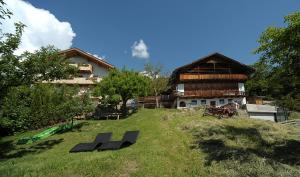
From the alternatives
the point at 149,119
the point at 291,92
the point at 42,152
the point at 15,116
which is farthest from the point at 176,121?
the point at 15,116

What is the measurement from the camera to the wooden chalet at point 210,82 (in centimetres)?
4669

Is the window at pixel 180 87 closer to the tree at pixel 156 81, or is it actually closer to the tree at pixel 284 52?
the tree at pixel 156 81

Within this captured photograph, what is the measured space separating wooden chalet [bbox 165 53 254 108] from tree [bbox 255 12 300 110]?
25085 mm

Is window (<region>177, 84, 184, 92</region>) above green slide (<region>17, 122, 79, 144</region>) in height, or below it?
above

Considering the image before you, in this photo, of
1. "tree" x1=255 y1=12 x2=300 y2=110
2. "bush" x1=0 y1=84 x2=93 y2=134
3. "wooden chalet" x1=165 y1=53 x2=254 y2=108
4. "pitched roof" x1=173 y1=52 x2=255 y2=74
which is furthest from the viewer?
"pitched roof" x1=173 y1=52 x2=255 y2=74

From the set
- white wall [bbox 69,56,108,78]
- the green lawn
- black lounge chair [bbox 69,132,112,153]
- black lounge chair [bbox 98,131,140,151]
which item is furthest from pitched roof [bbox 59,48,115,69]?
black lounge chair [bbox 98,131,140,151]

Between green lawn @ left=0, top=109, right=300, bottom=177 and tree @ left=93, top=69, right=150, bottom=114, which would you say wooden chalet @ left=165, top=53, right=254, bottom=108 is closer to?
tree @ left=93, top=69, right=150, bottom=114

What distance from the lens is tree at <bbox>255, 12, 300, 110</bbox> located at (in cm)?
1814

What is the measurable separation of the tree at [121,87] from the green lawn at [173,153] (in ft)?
22.3

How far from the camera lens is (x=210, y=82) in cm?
4866

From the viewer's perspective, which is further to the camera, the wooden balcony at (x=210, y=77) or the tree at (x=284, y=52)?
the wooden balcony at (x=210, y=77)

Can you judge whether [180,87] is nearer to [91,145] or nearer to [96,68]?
[96,68]

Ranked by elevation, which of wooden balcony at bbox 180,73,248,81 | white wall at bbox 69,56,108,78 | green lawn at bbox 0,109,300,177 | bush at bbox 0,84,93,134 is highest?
white wall at bbox 69,56,108,78

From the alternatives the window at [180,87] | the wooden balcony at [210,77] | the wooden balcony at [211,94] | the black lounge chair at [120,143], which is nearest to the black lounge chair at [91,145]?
the black lounge chair at [120,143]
